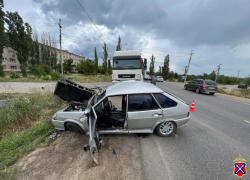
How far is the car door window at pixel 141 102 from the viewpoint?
2.57 m

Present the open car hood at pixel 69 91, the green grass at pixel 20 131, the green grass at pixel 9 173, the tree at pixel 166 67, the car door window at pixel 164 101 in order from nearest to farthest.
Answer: the green grass at pixel 9 173
the green grass at pixel 20 131
the car door window at pixel 164 101
the open car hood at pixel 69 91
the tree at pixel 166 67

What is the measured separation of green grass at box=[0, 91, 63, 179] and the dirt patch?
0.22 meters

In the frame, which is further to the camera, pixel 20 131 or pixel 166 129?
pixel 20 131

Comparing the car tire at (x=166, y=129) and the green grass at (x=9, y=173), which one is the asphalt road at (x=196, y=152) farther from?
the green grass at (x=9, y=173)

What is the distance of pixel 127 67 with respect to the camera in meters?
7.55

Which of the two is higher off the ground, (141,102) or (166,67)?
(166,67)

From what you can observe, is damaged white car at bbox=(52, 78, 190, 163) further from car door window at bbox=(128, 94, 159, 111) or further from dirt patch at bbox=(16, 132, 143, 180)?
dirt patch at bbox=(16, 132, 143, 180)

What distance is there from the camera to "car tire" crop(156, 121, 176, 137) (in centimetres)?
278

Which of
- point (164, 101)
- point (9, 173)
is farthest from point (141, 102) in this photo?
point (9, 173)

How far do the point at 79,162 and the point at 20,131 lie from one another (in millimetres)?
2748

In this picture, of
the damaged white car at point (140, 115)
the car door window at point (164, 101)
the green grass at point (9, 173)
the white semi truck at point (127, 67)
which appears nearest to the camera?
the green grass at point (9, 173)

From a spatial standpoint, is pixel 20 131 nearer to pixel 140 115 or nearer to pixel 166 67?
pixel 140 115

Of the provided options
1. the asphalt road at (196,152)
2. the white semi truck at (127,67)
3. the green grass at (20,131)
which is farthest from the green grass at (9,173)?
the white semi truck at (127,67)

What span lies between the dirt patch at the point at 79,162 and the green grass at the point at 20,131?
219mm
